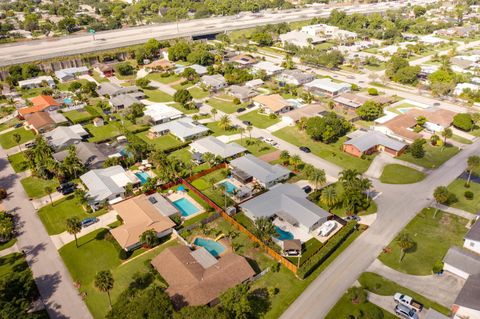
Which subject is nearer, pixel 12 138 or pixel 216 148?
pixel 216 148

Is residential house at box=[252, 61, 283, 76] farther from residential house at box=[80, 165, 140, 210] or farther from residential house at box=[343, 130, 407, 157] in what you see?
residential house at box=[80, 165, 140, 210]

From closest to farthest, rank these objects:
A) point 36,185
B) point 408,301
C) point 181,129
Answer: point 408,301, point 36,185, point 181,129

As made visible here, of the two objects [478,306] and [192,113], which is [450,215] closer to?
[478,306]

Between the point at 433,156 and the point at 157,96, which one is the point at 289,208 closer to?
the point at 433,156

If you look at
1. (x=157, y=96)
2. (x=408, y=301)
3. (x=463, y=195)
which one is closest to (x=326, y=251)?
(x=408, y=301)

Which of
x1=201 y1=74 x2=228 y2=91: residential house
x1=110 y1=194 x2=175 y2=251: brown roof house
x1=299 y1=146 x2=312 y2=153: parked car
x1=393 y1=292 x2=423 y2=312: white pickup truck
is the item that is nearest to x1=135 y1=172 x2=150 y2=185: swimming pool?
x1=110 y1=194 x2=175 y2=251: brown roof house

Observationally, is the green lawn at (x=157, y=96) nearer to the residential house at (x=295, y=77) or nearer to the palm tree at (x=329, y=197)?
the residential house at (x=295, y=77)

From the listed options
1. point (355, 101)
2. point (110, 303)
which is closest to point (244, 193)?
point (110, 303)
